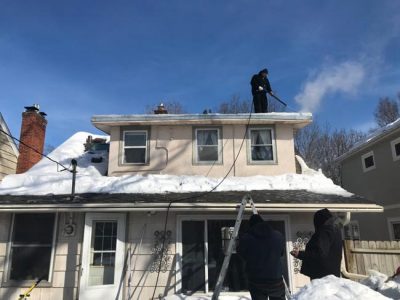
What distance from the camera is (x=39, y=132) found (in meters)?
11.8

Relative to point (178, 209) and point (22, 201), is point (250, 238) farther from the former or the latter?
point (22, 201)

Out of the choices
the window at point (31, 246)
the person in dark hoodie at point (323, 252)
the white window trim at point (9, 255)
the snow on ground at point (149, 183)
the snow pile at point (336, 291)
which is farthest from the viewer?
the snow on ground at point (149, 183)

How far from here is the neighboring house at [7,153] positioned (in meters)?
10.2

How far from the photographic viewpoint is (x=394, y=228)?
1289 cm

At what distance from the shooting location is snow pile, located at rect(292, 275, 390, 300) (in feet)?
10.9

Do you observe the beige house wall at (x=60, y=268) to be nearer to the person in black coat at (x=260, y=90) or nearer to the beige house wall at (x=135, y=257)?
the beige house wall at (x=135, y=257)

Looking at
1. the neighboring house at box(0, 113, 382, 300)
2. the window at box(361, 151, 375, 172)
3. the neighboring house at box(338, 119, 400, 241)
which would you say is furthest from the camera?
the window at box(361, 151, 375, 172)

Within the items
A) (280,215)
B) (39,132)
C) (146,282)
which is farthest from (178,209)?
(39,132)

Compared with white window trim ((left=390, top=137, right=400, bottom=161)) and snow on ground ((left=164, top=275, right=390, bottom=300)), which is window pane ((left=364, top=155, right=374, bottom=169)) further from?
snow on ground ((left=164, top=275, right=390, bottom=300))

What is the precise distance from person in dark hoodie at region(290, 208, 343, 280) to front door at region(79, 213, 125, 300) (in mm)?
5025

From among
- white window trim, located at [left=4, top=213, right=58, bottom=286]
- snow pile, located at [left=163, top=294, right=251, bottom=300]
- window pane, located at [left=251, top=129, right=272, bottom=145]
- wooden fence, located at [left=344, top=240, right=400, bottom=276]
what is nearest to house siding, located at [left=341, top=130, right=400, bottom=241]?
wooden fence, located at [left=344, top=240, right=400, bottom=276]

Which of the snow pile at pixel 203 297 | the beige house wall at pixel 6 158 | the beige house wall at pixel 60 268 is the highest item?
the beige house wall at pixel 6 158

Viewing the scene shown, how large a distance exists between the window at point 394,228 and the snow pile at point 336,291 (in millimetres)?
10401

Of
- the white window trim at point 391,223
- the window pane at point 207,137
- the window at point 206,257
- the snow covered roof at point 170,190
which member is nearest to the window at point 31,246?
the snow covered roof at point 170,190
